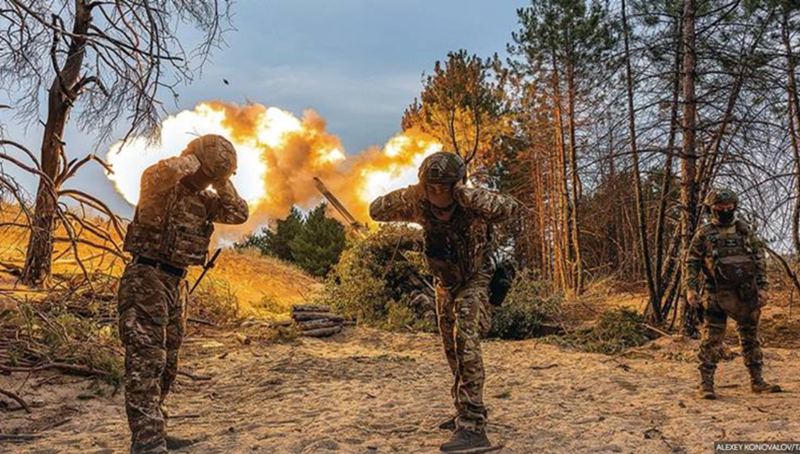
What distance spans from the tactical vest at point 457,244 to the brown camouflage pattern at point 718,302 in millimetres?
2924

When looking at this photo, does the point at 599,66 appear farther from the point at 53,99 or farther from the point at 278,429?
the point at 53,99

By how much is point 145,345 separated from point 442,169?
245 centimetres

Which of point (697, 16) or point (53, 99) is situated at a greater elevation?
point (697, 16)

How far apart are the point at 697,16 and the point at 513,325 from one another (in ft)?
22.2

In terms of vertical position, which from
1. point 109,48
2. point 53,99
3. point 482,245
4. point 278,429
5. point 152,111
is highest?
point 53,99

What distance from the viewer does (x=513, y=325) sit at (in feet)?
39.5

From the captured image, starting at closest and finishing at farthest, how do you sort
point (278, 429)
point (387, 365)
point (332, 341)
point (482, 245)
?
1. point (482, 245)
2. point (278, 429)
3. point (387, 365)
4. point (332, 341)

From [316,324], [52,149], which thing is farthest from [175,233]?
[52,149]

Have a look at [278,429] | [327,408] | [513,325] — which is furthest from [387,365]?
[513,325]

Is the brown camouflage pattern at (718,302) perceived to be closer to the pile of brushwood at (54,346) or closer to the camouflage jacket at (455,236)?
the camouflage jacket at (455,236)

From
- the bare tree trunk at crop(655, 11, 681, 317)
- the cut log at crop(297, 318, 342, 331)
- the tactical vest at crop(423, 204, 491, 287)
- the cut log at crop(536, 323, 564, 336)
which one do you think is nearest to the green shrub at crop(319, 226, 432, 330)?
the cut log at crop(297, 318, 342, 331)

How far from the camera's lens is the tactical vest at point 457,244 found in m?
4.31

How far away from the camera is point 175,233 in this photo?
4164 millimetres

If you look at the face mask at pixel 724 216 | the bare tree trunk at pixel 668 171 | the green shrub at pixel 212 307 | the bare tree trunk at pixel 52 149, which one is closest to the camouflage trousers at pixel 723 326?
the face mask at pixel 724 216
